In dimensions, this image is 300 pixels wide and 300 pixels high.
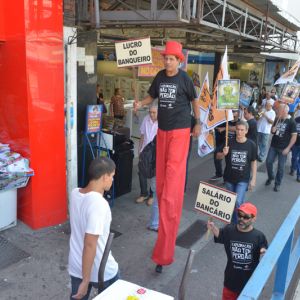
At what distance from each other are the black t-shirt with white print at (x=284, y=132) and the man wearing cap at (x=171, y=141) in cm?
392

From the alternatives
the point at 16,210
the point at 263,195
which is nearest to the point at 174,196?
the point at 16,210

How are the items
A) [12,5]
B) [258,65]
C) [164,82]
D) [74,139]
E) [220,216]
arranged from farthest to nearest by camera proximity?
[258,65]
[74,139]
[12,5]
[164,82]
[220,216]

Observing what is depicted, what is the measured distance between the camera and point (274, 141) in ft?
26.0

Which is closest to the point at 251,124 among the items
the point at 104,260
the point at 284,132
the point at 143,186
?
the point at 284,132

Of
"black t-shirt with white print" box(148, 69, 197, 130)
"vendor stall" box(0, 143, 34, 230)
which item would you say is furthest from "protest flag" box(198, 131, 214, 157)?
"vendor stall" box(0, 143, 34, 230)

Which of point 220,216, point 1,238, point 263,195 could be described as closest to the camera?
point 220,216

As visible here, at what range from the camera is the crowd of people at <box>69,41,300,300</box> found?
2.59 metres

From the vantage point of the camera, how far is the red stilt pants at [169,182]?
428 centimetres

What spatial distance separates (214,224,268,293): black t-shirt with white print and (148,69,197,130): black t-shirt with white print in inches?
58.1

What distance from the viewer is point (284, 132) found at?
771 cm

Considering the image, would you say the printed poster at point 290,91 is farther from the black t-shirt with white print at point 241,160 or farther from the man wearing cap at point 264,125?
the black t-shirt with white print at point 241,160

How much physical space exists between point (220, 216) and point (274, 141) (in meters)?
4.48

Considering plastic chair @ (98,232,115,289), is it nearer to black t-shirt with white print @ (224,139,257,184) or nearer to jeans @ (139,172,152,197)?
black t-shirt with white print @ (224,139,257,184)

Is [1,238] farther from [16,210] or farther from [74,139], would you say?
[74,139]
